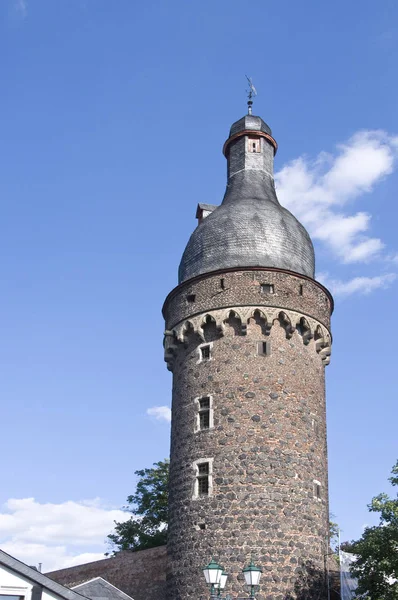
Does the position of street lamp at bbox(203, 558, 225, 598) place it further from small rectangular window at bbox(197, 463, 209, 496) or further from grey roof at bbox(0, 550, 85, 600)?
small rectangular window at bbox(197, 463, 209, 496)

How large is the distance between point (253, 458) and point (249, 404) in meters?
1.52

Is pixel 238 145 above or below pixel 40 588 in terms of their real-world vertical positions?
above

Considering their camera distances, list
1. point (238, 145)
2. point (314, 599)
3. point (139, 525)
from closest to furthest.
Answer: point (314, 599), point (238, 145), point (139, 525)

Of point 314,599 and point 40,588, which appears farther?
point 314,599

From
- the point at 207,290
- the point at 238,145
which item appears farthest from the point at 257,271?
the point at 238,145

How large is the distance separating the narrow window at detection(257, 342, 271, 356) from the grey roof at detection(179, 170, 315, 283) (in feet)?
8.12

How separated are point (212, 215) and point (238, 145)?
11.1 ft

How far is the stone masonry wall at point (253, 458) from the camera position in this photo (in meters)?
21.0

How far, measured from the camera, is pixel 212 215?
85.4 ft

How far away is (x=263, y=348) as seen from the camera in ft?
75.3

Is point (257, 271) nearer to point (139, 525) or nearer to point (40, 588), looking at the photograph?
point (40, 588)

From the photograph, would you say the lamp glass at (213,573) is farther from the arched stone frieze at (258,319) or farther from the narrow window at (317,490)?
the arched stone frieze at (258,319)

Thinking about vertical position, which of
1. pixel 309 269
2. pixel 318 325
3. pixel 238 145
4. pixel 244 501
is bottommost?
pixel 244 501

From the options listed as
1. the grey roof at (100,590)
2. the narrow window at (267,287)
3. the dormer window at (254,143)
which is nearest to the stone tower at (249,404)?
the narrow window at (267,287)
